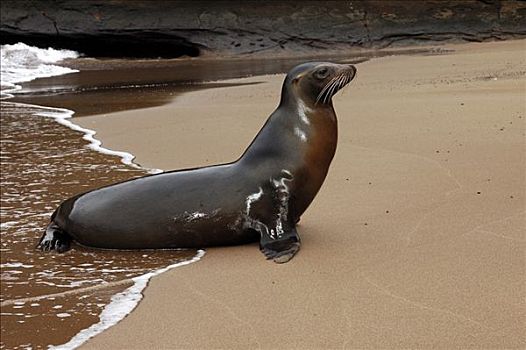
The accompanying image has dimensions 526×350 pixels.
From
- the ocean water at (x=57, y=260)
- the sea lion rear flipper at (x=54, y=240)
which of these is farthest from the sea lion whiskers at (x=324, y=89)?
the sea lion rear flipper at (x=54, y=240)

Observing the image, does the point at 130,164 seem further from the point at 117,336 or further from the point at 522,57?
the point at 522,57

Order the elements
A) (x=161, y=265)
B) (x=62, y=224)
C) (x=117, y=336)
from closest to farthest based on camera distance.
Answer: (x=117, y=336) → (x=161, y=265) → (x=62, y=224)

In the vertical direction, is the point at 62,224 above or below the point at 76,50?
above

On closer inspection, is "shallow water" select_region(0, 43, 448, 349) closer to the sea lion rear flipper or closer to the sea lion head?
the sea lion rear flipper

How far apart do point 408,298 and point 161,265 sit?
1.30 m

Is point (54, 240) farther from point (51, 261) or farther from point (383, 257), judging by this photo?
point (383, 257)

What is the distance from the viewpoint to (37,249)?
4.16 meters

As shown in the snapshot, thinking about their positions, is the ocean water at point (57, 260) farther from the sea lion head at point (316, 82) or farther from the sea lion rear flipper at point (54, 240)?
the sea lion head at point (316, 82)

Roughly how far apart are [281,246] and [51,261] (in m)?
1.17

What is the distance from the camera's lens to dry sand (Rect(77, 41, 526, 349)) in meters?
2.72

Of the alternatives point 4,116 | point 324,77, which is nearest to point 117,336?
point 324,77

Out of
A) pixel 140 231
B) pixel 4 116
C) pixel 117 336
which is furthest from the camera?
pixel 4 116

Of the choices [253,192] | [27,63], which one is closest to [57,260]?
[253,192]

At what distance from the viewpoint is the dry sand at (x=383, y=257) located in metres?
2.72
